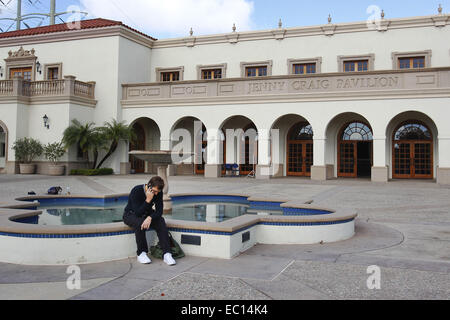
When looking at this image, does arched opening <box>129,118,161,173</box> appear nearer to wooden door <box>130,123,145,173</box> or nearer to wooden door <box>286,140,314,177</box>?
wooden door <box>130,123,145,173</box>

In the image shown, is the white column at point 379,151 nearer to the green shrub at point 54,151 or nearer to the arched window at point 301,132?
the arched window at point 301,132

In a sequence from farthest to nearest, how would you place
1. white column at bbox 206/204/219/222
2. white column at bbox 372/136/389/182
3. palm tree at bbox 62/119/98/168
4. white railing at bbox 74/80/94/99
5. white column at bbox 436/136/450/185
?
white railing at bbox 74/80/94/99
palm tree at bbox 62/119/98/168
white column at bbox 372/136/389/182
white column at bbox 436/136/450/185
white column at bbox 206/204/219/222

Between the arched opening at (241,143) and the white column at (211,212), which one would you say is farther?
the arched opening at (241,143)

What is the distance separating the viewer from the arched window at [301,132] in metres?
23.9

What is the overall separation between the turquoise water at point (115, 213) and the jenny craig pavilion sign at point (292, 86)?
11214 millimetres

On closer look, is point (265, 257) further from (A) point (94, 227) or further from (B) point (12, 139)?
(B) point (12, 139)

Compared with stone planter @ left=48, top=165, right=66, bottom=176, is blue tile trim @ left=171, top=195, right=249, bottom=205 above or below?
below

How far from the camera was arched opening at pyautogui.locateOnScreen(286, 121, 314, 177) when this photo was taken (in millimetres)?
23859

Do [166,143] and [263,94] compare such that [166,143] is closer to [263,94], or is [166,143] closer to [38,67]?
[263,94]

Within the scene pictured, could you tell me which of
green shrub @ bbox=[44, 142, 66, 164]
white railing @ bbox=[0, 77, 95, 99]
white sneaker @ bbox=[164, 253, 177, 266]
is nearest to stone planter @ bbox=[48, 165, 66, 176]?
green shrub @ bbox=[44, 142, 66, 164]

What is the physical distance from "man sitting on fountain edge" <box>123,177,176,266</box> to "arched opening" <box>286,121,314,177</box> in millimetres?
18744

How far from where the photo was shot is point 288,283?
Result: 4590mm

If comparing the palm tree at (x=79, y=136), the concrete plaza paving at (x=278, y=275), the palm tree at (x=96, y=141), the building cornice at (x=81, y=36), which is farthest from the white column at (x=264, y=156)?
the concrete plaza paving at (x=278, y=275)

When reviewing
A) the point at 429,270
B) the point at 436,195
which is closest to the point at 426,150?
the point at 436,195
